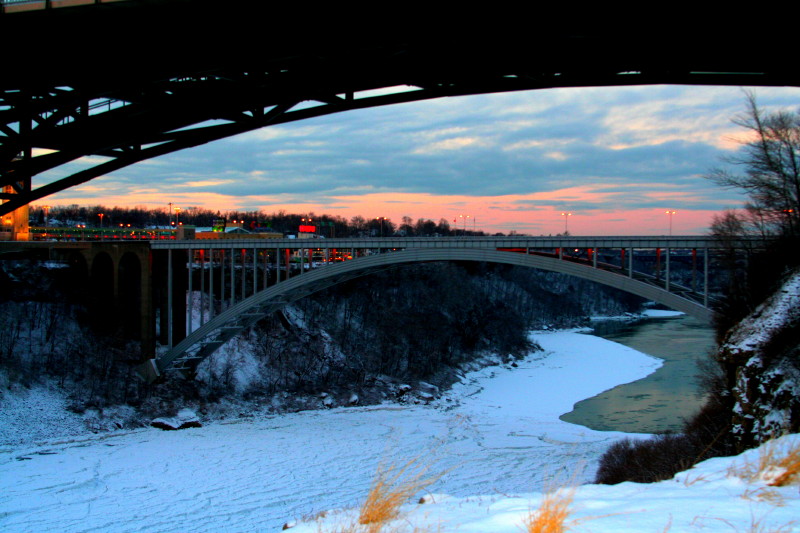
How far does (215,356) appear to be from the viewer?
95.7ft

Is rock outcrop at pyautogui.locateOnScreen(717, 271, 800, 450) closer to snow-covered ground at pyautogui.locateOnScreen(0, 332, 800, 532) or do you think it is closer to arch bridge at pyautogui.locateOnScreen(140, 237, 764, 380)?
snow-covered ground at pyautogui.locateOnScreen(0, 332, 800, 532)

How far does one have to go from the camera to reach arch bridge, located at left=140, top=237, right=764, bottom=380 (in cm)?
1702

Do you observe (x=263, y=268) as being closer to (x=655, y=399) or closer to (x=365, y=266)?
(x=365, y=266)

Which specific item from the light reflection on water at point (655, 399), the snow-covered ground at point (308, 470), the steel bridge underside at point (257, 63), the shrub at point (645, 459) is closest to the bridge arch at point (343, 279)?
the shrub at point (645, 459)

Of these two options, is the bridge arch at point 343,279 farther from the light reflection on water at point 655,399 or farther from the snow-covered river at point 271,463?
the light reflection on water at point 655,399

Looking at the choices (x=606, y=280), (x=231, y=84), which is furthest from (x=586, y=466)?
(x=231, y=84)

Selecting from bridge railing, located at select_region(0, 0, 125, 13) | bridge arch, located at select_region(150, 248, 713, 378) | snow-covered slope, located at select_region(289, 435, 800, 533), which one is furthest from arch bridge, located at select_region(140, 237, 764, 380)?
bridge railing, located at select_region(0, 0, 125, 13)

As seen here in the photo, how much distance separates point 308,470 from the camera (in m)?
17.6

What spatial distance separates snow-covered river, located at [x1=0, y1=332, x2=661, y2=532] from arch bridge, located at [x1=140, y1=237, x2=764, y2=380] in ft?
15.7

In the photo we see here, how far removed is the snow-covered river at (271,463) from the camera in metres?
14.3

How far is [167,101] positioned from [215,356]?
22.3 metres

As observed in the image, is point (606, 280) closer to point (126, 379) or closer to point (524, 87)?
point (524, 87)

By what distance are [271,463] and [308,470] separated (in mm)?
1434

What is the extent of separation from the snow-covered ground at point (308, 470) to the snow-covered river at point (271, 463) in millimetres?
54
